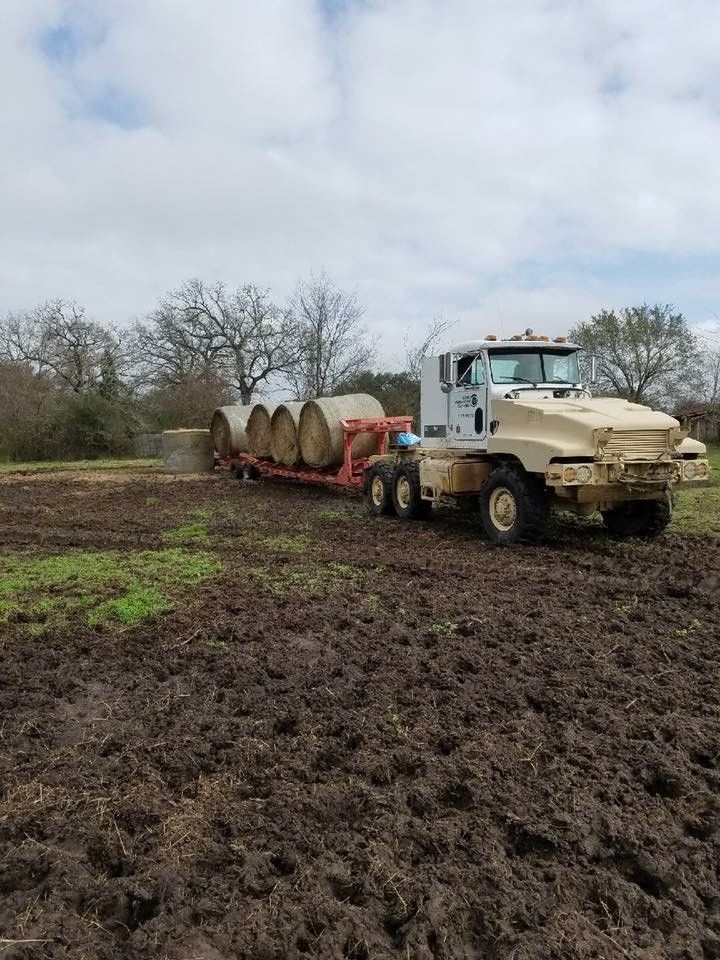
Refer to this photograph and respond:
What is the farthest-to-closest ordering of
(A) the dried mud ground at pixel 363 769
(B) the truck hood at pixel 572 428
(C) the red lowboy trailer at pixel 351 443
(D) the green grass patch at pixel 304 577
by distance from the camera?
(C) the red lowboy trailer at pixel 351 443 → (B) the truck hood at pixel 572 428 → (D) the green grass patch at pixel 304 577 → (A) the dried mud ground at pixel 363 769

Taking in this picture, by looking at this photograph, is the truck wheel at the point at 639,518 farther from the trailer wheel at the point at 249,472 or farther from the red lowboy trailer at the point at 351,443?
the trailer wheel at the point at 249,472

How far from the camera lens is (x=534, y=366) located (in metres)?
9.15

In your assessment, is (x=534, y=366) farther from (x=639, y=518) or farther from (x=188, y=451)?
(x=188, y=451)

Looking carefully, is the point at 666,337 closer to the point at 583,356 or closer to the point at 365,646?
the point at 583,356

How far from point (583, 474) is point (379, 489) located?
439cm

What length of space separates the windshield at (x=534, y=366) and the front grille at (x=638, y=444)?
68.5 inches

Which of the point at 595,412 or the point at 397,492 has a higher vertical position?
the point at 595,412

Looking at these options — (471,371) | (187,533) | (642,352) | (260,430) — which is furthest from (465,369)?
(642,352)

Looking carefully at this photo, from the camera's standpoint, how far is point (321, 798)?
9.65 feet

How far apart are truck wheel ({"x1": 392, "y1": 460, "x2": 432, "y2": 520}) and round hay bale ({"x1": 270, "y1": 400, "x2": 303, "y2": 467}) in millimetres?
4482

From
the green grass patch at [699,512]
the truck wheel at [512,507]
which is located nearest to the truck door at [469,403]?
the truck wheel at [512,507]

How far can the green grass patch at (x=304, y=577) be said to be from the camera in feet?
21.1

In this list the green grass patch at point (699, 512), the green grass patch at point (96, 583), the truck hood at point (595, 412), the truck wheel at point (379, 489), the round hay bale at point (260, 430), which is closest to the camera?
the green grass patch at point (96, 583)

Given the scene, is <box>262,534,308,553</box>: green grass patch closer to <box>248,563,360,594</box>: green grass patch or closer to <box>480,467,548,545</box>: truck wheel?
<box>248,563,360,594</box>: green grass patch
